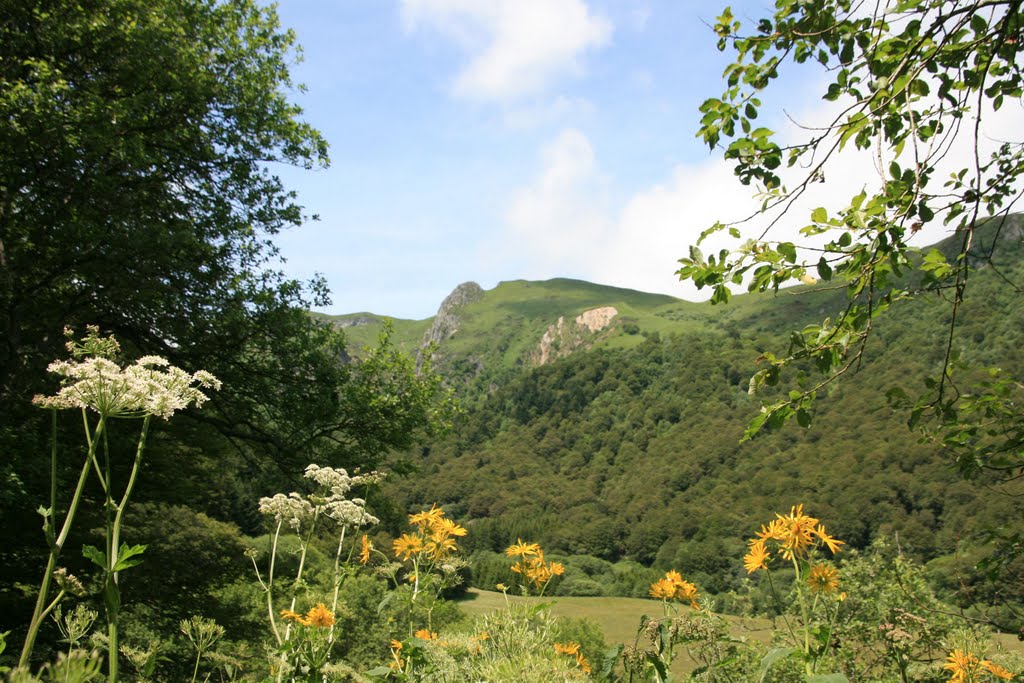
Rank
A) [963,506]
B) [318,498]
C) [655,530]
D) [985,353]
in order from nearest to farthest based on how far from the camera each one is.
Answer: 1. [318,498]
2. [963,506]
3. [985,353]
4. [655,530]

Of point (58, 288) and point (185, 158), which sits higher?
point (185, 158)

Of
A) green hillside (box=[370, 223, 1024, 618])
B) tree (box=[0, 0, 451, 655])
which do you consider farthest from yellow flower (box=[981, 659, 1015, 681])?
green hillside (box=[370, 223, 1024, 618])

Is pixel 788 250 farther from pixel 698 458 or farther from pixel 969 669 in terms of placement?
pixel 698 458

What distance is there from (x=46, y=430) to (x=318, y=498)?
9.41m

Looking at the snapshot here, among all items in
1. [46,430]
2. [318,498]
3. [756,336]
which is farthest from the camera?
[756,336]

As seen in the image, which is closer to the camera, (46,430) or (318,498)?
(318,498)

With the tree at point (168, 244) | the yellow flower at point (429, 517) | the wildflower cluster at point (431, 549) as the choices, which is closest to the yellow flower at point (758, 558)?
the wildflower cluster at point (431, 549)

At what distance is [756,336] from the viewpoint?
16588 cm

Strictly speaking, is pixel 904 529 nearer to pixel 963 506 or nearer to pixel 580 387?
pixel 963 506

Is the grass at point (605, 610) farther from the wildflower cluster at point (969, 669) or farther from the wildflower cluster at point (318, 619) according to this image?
the wildflower cluster at point (969, 669)

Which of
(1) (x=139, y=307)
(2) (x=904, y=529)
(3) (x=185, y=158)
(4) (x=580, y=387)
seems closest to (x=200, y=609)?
(1) (x=139, y=307)

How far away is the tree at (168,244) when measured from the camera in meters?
9.23

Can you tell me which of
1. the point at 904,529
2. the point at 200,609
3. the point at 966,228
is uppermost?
the point at 966,228

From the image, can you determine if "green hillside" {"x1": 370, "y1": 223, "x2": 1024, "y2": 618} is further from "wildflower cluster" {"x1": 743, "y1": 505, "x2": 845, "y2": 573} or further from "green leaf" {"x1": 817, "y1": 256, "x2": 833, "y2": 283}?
"wildflower cluster" {"x1": 743, "y1": 505, "x2": 845, "y2": 573}
